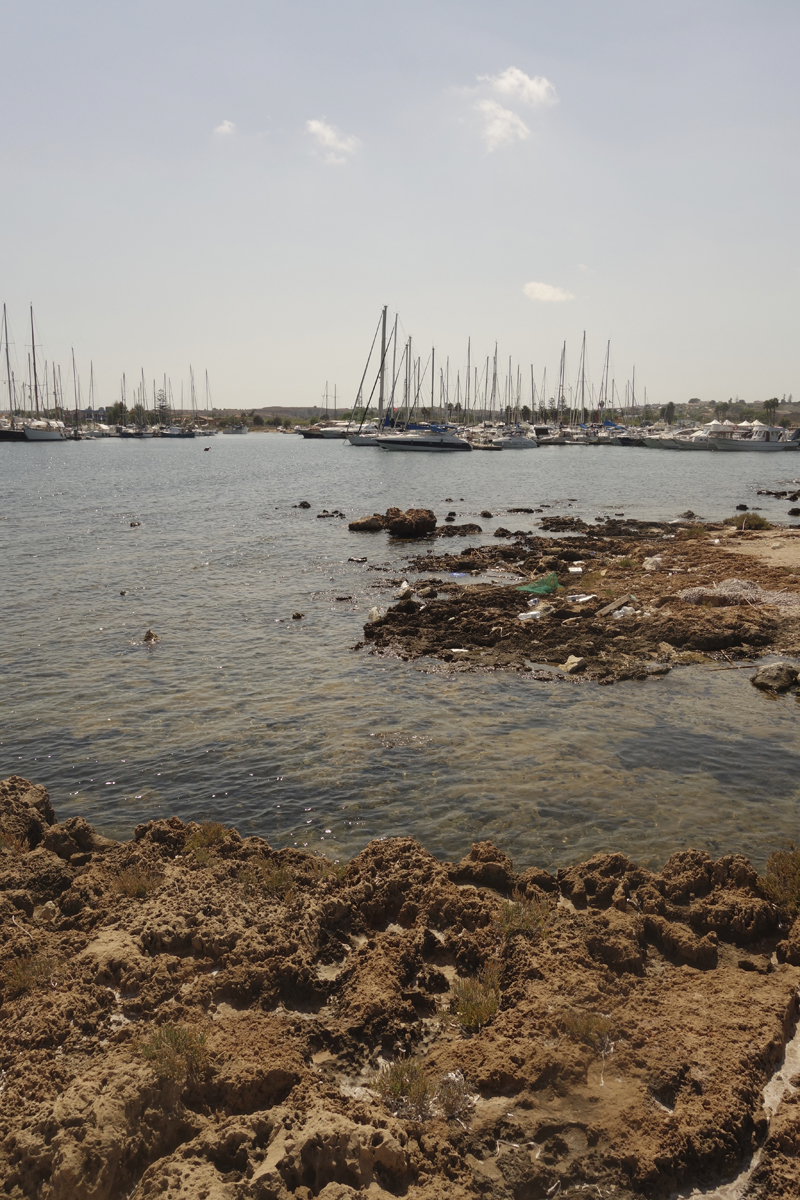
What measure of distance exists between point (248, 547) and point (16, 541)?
11.2 metres

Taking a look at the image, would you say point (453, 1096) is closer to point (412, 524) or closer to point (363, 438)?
→ point (412, 524)

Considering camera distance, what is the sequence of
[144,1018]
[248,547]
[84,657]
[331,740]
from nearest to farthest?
1. [144,1018]
2. [331,740]
3. [84,657]
4. [248,547]

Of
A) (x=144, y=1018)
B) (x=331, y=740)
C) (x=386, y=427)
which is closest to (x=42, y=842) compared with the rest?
(x=144, y=1018)

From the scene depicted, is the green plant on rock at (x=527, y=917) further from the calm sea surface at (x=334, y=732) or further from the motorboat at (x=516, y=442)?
the motorboat at (x=516, y=442)

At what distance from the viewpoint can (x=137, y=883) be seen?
783 centimetres

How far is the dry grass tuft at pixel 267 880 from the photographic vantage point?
7.76 meters

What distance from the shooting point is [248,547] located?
34.2m

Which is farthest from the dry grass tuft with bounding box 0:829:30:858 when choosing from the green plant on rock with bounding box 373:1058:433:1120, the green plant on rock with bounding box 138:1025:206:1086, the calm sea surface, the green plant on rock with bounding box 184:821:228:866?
the green plant on rock with bounding box 373:1058:433:1120

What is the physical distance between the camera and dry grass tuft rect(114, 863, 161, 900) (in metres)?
7.77

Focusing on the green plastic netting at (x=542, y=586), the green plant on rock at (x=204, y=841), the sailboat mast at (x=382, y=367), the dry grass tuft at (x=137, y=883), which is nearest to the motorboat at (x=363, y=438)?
the sailboat mast at (x=382, y=367)

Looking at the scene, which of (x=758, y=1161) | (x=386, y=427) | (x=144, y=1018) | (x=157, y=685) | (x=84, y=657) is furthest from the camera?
(x=386, y=427)

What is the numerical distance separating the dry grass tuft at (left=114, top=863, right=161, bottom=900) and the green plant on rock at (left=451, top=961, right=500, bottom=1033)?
3.31 metres

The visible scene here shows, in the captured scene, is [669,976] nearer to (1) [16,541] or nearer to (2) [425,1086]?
(2) [425,1086]

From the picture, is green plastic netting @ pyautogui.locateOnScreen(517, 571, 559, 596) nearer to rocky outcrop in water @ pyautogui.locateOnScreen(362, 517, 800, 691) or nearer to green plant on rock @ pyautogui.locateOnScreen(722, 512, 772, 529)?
A: rocky outcrop in water @ pyautogui.locateOnScreen(362, 517, 800, 691)
